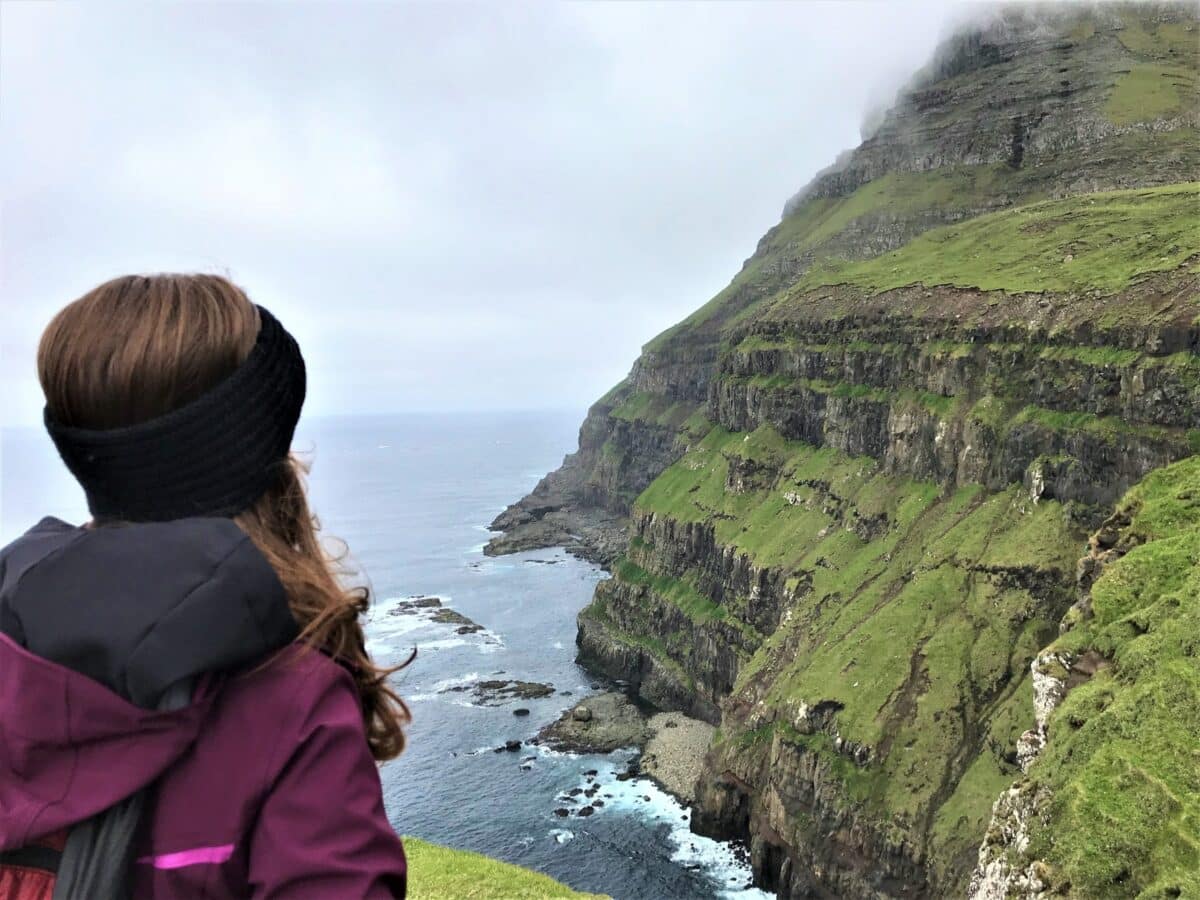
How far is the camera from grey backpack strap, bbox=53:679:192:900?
9.02 ft

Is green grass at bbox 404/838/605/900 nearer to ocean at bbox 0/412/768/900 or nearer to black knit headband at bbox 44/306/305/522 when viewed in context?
ocean at bbox 0/412/768/900

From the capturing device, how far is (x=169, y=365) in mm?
3113

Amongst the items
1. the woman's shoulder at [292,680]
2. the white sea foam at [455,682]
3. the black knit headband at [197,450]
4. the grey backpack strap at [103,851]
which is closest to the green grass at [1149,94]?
the white sea foam at [455,682]

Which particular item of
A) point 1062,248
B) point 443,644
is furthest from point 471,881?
point 443,644

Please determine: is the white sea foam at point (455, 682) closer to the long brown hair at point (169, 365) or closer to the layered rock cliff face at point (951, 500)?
the layered rock cliff face at point (951, 500)

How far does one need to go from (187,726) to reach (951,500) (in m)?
74.6

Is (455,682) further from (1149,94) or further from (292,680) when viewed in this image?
(1149,94)

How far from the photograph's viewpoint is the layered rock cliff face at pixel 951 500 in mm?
47812

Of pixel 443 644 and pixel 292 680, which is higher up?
pixel 292 680

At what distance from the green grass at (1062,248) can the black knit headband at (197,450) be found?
74.4m

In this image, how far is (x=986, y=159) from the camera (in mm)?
130750

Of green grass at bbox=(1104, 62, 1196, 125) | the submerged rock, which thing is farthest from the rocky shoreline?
green grass at bbox=(1104, 62, 1196, 125)

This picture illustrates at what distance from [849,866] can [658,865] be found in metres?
15.2

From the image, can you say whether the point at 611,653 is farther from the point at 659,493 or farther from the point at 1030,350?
the point at 1030,350
